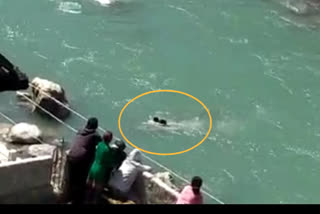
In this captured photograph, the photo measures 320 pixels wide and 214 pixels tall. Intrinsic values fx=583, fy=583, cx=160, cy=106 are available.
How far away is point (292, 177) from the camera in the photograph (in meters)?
19.2

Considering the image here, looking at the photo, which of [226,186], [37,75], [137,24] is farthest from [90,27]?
[226,186]

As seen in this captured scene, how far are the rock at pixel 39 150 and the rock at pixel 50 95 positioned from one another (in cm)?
362

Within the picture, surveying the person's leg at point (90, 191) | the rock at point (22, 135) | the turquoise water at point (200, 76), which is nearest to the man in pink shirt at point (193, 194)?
the person's leg at point (90, 191)

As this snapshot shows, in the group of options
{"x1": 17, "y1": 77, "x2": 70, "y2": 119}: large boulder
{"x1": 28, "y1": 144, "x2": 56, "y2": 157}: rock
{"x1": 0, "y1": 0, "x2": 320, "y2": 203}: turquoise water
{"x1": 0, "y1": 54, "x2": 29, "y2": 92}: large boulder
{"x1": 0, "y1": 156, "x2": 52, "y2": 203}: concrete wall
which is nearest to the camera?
{"x1": 0, "y1": 54, "x2": 29, "y2": 92}: large boulder

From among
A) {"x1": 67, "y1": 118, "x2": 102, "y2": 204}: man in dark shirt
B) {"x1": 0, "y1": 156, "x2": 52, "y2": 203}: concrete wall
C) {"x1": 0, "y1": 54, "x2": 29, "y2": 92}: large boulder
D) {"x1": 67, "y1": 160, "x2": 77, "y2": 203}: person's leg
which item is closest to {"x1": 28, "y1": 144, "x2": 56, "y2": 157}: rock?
{"x1": 0, "y1": 156, "x2": 52, "y2": 203}: concrete wall

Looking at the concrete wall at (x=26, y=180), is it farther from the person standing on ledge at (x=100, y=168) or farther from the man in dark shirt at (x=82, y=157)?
the person standing on ledge at (x=100, y=168)

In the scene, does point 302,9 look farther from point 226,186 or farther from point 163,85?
point 226,186

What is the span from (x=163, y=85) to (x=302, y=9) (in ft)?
40.6

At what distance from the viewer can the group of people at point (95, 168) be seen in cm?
842

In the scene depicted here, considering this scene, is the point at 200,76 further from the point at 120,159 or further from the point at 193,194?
the point at 193,194

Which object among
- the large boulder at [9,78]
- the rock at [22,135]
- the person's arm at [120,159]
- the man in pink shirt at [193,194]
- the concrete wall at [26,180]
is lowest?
the rock at [22,135]

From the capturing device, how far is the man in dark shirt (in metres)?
8.57

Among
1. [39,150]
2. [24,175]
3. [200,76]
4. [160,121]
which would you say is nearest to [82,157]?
[24,175]

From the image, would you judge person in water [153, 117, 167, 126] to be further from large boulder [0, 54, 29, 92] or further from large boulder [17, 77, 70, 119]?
large boulder [0, 54, 29, 92]
